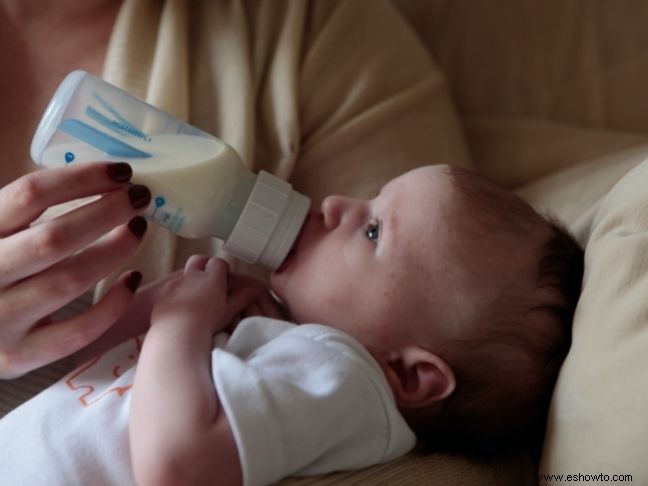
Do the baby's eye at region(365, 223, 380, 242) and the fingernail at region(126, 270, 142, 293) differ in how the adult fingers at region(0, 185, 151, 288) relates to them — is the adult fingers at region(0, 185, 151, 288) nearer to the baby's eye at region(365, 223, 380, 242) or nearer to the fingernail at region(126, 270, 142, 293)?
the fingernail at region(126, 270, 142, 293)

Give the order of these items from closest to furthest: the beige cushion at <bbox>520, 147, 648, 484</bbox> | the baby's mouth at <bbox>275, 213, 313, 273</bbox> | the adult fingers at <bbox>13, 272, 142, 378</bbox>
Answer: the beige cushion at <bbox>520, 147, 648, 484</bbox> < the adult fingers at <bbox>13, 272, 142, 378</bbox> < the baby's mouth at <bbox>275, 213, 313, 273</bbox>

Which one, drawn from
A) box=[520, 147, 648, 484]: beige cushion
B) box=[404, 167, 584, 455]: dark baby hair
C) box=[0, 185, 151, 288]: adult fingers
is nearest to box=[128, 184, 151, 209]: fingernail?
box=[0, 185, 151, 288]: adult fingers

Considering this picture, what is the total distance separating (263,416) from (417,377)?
22 centimetres

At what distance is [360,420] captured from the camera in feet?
2.70

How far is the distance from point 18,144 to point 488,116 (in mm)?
760

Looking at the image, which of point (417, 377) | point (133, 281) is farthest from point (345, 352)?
point (133, 281)

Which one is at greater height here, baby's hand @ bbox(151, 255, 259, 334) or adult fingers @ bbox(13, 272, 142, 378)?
adult fingers @ bbox(13, 272, 142, 378)

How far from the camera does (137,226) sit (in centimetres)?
89

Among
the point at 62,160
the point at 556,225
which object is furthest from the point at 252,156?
the point at 556,225

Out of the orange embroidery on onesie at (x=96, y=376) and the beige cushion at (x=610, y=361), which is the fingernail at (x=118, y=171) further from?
the beige cushion at (x=610, y=361)

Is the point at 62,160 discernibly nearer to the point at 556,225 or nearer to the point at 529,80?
the point at 556,225

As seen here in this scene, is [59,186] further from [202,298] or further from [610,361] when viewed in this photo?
[610,361]

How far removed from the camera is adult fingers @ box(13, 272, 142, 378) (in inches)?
34.2

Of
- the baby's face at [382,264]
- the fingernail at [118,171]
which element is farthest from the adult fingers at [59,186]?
the baby's face at [382,264]
